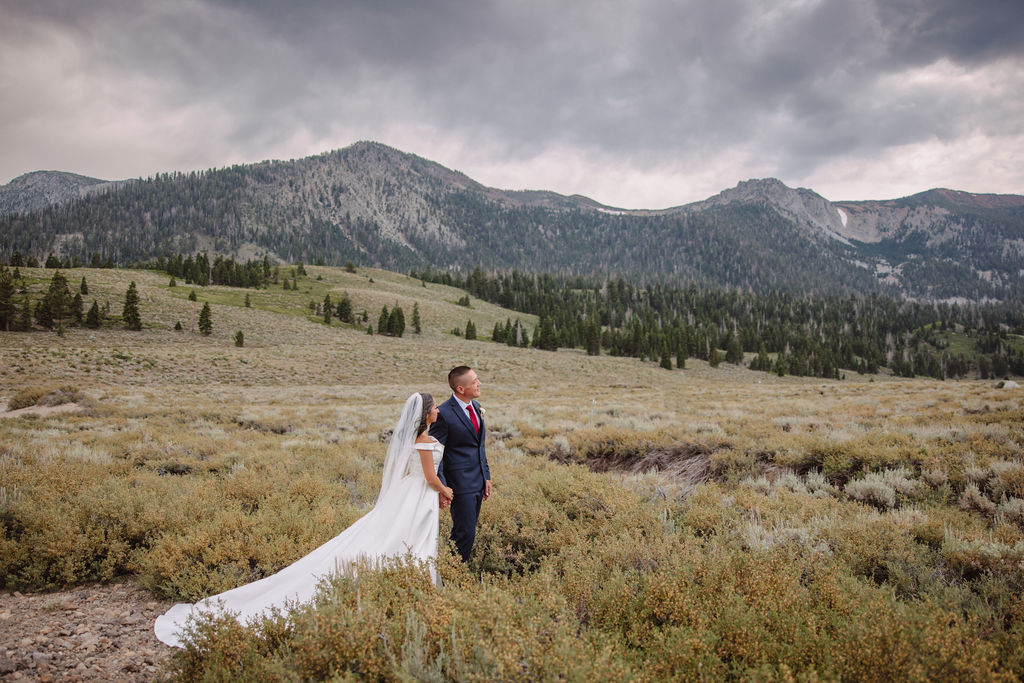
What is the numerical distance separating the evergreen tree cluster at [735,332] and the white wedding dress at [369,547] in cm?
9433

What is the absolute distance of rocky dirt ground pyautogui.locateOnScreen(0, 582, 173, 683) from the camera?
13.2 feet

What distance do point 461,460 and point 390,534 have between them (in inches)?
44.2

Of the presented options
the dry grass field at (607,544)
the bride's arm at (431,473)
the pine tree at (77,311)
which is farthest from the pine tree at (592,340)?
the bride's arm at (431,473)

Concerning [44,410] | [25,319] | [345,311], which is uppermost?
[345,311]

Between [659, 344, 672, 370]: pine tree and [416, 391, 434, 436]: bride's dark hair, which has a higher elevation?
[416, 391, 434, 436]: bride's dark hair

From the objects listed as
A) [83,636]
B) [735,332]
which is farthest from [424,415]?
[735,332]

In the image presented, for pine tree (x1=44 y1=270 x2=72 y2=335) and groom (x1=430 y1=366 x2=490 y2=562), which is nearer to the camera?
groom (x1=430 y1=366 x2=490 y2=562)

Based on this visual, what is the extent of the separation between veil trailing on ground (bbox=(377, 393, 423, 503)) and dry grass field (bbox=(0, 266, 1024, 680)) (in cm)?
121

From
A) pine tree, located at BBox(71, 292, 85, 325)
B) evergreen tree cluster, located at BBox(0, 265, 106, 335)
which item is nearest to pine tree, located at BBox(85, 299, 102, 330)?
evergreen tree cluster, located at BBox(0, 265, 106, 335)

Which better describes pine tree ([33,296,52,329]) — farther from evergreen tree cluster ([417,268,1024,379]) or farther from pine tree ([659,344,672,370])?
pine tree ([659,344,672,370])

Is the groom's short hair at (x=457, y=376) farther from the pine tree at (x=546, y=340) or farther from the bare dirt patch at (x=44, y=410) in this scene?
the pine tree at (x=546, y=340)

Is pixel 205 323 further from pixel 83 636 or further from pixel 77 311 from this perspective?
pixel 83 636

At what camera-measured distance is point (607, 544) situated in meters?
5.21

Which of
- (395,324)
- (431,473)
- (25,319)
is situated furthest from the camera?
(395,324)
